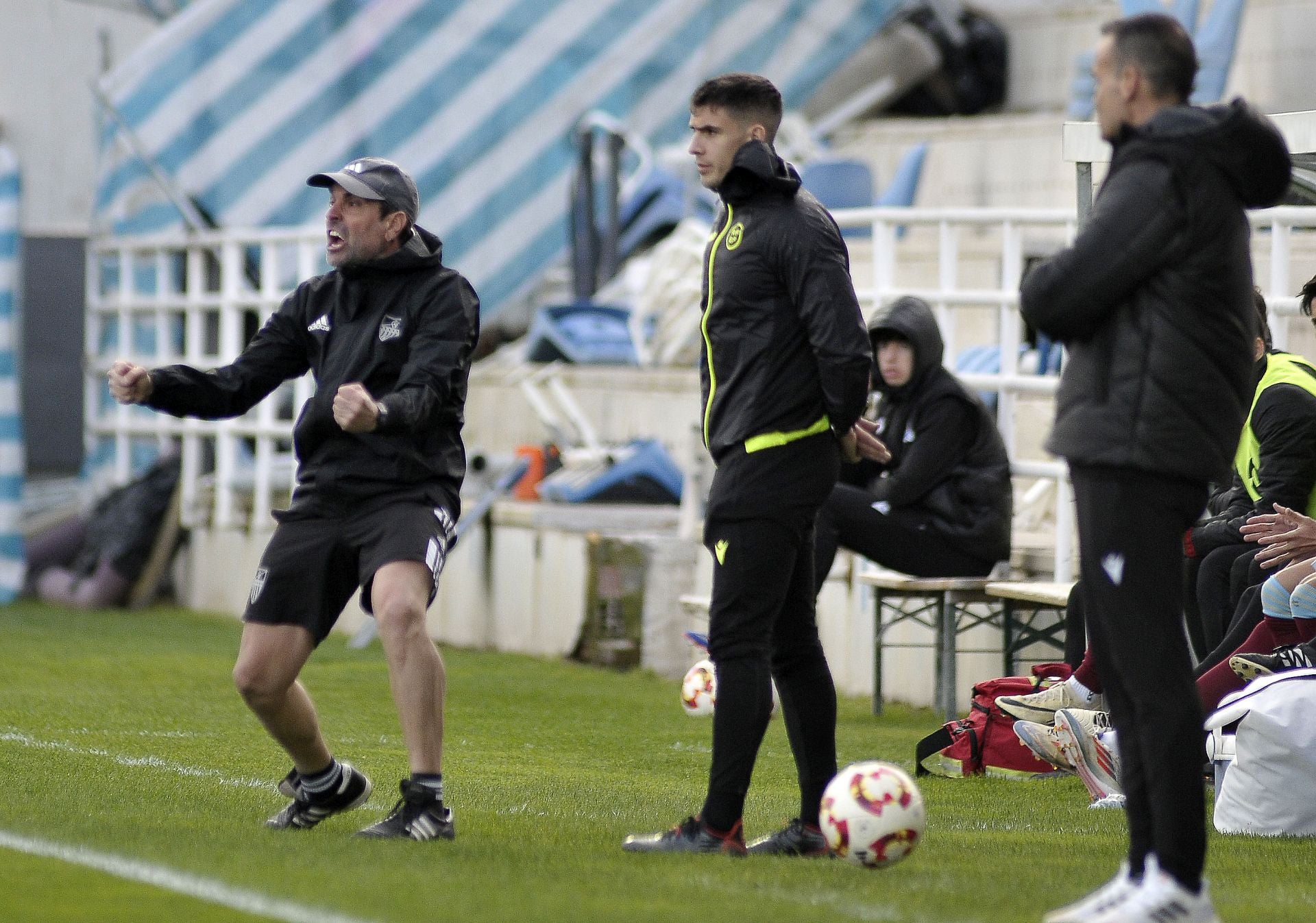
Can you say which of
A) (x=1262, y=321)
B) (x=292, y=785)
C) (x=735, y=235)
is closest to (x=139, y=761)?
(x=292, y=785)

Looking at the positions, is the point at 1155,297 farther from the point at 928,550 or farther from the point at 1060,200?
the point at 1060,200

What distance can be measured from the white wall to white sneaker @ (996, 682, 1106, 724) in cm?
1238

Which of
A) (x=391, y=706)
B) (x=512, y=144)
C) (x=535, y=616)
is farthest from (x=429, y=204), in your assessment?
(x=391, y=706)

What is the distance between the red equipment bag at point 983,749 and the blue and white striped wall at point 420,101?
8.72m

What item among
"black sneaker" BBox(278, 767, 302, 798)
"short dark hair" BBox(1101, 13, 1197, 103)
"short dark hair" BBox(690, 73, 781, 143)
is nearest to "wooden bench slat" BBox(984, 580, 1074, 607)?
"short dark hair" BBox(690, 73, 781, 143)

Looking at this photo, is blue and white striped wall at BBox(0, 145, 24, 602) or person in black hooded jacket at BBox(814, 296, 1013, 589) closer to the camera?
person in black hooded jacket at BBox(814, 296, 1013, 589)

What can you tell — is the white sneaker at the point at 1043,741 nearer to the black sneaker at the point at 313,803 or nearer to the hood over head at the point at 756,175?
the black sneaker at the point at 313,803

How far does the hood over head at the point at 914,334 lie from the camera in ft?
29.6

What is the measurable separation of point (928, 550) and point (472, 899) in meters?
4.78

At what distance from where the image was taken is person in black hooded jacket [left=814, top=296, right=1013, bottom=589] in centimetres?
899

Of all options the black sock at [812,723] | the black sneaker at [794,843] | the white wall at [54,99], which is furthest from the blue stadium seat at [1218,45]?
the black sneaker at [794,843]

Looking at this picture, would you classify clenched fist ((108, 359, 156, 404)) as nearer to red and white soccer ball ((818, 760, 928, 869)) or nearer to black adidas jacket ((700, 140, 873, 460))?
black adidas jacket ((700, 140, 873, 460))

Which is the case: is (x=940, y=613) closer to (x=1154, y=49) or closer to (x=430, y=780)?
(x=430, y=780)

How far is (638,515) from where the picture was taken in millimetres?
12211
